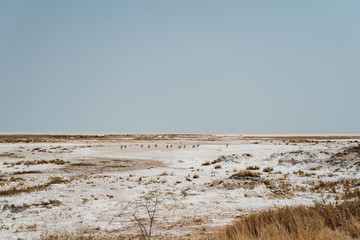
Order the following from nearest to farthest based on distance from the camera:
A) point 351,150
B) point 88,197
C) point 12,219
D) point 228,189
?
point 12,219, point 88,197, point 228,189, point 351,150

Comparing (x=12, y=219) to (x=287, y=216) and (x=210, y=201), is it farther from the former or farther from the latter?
(x=287, y=216)

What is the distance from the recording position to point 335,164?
72.4 ft

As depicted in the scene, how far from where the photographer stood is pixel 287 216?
24.2 feet

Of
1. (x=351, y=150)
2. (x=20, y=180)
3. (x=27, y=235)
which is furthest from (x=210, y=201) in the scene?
(x=351, y=150)

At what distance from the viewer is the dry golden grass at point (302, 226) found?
5715 mm

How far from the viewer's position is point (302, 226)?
6.00 meters

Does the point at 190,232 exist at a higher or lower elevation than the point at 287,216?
lower

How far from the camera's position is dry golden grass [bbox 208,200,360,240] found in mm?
5715

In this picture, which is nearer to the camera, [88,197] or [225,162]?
[88,197]

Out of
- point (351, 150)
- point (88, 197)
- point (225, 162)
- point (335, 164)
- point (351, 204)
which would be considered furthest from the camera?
point (225, 162)

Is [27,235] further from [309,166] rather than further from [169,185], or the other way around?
[309,166]

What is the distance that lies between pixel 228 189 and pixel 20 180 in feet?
44.9

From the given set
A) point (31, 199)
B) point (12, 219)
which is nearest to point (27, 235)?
point (12, 219)

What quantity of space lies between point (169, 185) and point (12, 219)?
28.5 ft
